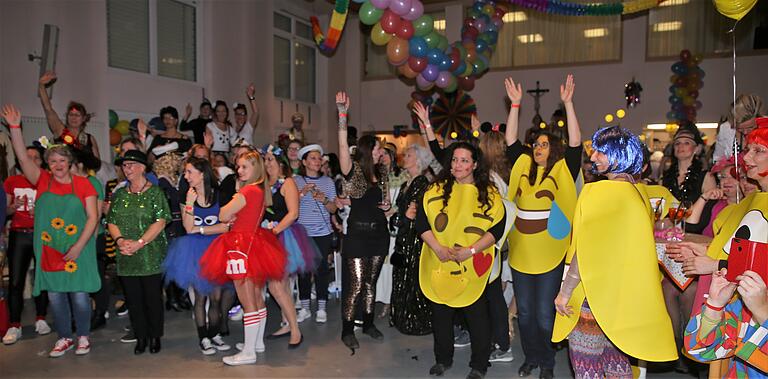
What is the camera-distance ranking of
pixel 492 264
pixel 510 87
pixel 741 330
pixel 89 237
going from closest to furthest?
pixel 741 330 < pixel 492 264 < pixel 510 87 < pixel 89 237

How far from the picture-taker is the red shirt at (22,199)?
462cm

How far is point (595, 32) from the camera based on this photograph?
39.6 ft

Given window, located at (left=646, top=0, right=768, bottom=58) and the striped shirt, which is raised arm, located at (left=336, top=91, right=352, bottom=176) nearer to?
the striped shirt

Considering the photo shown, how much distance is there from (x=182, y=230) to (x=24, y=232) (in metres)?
1.28

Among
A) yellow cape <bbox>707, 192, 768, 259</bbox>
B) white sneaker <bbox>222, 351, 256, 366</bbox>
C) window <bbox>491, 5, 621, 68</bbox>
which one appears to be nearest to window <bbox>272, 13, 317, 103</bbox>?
window <bbox>491, 5, 621, 68</bbox>

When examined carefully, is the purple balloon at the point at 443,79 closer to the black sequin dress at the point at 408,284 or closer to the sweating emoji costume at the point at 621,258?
the black sequin dress at the point at 408,284

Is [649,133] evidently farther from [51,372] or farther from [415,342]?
[51,372]

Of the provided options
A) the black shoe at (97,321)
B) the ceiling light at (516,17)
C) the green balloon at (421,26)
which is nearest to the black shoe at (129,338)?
the black shoe at (97,321)

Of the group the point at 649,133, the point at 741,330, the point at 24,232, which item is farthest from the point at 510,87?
the point at 649,133

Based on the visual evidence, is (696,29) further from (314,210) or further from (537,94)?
(314,210)

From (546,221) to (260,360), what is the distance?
234 cm

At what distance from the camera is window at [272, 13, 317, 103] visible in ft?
40.3

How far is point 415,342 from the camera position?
453 centimetres

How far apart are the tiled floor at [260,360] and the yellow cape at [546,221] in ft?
2.89
